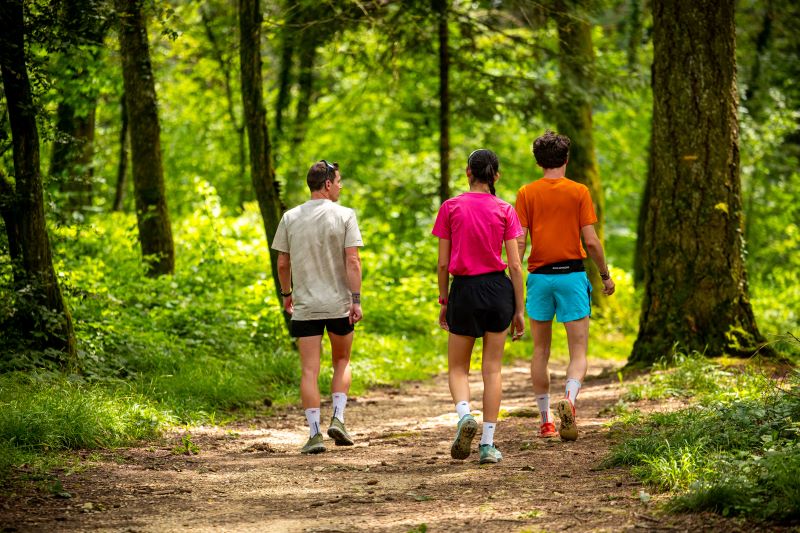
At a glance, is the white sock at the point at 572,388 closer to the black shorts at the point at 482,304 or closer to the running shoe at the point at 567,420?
the running shoe at the point at 567,420

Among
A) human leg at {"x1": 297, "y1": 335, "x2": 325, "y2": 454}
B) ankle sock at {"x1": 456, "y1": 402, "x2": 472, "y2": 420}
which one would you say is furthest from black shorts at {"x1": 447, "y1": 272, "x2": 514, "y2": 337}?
human leg at {"x1": 297, "y1": 335, "x2": 325, "y2": 454}

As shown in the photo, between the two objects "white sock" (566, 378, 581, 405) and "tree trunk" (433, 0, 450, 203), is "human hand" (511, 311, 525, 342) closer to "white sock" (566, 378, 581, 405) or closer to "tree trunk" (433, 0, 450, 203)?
"white sock" (566, 378, 581, 405)

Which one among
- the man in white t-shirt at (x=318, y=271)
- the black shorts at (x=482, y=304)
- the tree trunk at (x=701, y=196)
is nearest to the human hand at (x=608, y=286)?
the black shorts at (x=482, y=304)

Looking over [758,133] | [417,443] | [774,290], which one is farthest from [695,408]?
[758,133]

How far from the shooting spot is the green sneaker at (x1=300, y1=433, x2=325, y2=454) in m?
7.10

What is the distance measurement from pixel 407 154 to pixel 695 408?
18782 mm

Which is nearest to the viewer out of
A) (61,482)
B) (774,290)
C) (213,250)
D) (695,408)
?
(61,482)

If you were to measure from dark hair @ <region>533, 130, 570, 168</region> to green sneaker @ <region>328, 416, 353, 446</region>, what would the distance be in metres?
2.62

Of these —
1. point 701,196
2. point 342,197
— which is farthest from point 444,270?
point 342,197

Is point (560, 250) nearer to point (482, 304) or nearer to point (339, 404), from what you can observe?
point (482, 304)

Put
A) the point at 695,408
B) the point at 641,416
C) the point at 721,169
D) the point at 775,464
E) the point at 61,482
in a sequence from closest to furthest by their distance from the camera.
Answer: the point at 775,464 → the point at 61,482 → the point at 695,408 → the point at 641,416 → the point at 721,169

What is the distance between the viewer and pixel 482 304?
20.7 ft

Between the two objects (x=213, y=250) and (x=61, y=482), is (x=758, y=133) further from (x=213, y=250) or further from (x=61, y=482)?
(x=61, y=482)

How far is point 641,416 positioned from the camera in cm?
747
